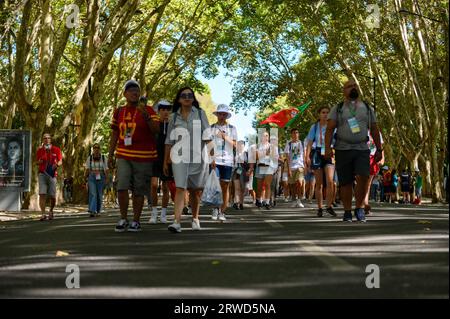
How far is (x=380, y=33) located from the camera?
35219mm

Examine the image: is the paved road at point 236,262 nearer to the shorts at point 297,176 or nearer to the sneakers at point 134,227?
the sneakers at point 134,227

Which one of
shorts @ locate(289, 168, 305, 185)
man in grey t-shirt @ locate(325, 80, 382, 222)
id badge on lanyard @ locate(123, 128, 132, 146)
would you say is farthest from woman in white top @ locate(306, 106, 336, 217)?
shorts @ locate(289, 168, 305, 185)

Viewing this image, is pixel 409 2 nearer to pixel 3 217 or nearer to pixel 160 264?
pixel 3 217

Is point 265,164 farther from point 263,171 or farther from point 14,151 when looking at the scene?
point 14,151

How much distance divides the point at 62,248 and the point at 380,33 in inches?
1103

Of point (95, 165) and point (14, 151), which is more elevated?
point (14, 151)

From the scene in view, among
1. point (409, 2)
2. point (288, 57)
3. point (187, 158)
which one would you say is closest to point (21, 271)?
point (187, 158)

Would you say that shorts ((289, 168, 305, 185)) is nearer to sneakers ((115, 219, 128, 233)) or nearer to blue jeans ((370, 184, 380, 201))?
sneakers ((115, 219, 128, 233))

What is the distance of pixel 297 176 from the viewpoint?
20.9m

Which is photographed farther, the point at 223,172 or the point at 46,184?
the point at 46,184

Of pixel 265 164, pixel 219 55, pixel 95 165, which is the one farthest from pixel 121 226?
pixel 219 55

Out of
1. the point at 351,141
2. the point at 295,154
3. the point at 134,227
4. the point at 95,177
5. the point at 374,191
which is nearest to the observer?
the point at 134,227

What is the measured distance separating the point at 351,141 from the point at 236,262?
5.21 m

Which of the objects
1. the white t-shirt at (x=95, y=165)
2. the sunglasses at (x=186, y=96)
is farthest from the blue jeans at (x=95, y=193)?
the sunglasses at (x=186, y=96)
